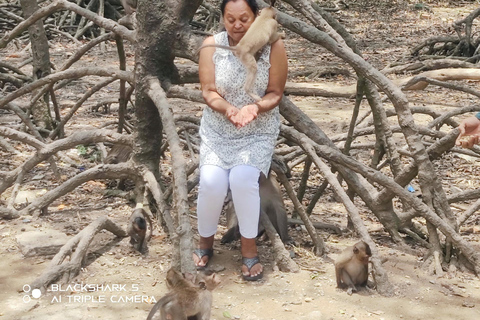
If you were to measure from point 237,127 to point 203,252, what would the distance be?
81 cm

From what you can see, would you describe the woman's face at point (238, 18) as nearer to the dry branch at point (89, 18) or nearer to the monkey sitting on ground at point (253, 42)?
the monkey sitting on ground at point (253, 42)

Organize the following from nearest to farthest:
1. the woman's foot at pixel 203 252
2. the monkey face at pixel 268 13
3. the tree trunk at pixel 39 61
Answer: the monkey face at pixel 268 13
the woman's foot at pixel 203 252
the tree trunk at pixel 39 61

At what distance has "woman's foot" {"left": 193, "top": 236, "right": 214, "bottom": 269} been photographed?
381cm

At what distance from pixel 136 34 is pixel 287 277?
178 centimetres

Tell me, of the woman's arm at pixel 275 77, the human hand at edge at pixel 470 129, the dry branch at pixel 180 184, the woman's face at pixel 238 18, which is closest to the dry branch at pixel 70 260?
the dry branch at pixel 180 184

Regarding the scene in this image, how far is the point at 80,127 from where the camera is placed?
22.6ft

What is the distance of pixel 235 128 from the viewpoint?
367 cm

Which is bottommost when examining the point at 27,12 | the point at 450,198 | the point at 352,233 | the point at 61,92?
the point at 61,92

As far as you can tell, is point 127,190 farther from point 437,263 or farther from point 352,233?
point 437,263

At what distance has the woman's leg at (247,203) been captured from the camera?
3.55m

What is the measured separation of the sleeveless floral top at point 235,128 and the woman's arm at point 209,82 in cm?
4

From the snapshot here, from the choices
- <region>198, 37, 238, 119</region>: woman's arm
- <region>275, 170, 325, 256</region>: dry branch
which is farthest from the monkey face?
<region>275, 170, 325, 256</region>: dry branch

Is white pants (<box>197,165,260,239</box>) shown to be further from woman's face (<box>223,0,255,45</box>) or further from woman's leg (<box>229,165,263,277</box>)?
woman's face (<box>223,0,255,45</box>)

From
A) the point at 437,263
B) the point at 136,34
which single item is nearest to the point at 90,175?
the point at 136,34
